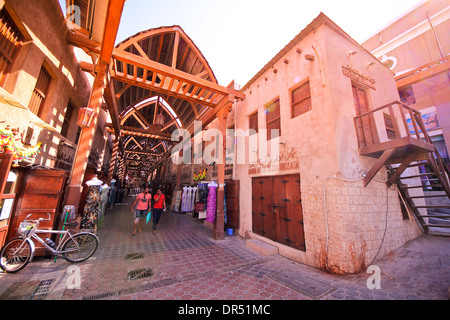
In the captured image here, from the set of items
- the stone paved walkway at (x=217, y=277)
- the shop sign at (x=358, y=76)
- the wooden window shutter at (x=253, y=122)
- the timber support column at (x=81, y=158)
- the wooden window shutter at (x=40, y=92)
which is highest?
the shop sign at (x=358, y=76)

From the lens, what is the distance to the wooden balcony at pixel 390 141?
4.49 m

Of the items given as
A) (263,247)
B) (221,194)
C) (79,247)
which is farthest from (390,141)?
(79,247)

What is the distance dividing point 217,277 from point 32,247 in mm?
4550

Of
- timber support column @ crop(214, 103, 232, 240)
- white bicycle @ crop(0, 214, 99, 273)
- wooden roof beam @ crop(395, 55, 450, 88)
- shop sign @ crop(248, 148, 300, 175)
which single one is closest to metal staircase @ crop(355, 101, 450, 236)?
shop sign @ crop(248, 148, 300, 175)

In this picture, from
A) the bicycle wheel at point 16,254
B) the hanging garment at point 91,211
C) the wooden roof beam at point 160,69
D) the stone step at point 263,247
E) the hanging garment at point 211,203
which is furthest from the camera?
the hanging garment at point 211,203

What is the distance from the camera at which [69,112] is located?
7.26m

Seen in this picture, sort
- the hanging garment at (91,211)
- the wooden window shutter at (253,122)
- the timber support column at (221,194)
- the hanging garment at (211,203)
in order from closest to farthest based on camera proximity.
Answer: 1. the hanging garment at (91,211)
2. the timber support column at (221,194)
3. the wooden window shutter at (253,122)
4. the hanging garment at (211,203)

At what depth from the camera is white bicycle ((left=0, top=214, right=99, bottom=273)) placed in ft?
12.9

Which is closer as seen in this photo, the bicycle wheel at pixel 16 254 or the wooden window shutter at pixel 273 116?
the bicycle wheel at pixel 16 254

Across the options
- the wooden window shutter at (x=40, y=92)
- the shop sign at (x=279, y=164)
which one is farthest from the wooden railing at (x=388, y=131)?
the wooden window shutter at (x=40, y=92)

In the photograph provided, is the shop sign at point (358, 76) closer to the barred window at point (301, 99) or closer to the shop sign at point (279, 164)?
the barred window at point (301, 99)

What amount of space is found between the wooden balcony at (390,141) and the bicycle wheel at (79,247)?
8222mm

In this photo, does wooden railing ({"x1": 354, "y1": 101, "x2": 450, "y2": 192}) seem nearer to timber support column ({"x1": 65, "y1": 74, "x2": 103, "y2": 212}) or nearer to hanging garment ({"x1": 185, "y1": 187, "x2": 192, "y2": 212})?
timber support column ({"x1": 65, "y1": 74, "x2": 103, "y2": 212})
